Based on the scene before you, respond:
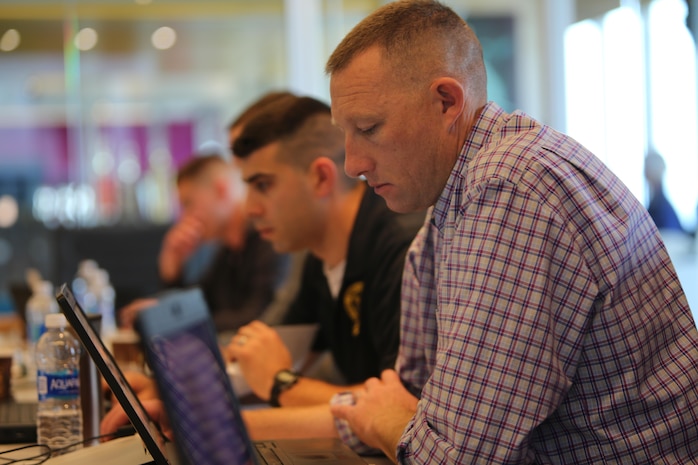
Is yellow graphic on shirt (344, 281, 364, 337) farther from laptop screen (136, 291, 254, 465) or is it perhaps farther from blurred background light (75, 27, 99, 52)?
blurred background light (75, 27, 99, 52)

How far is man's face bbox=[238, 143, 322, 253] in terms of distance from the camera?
2.22 meters

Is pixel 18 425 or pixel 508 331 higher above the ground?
pixel 508 331

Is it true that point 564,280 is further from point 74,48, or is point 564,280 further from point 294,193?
point 74,48

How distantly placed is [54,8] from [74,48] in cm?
28

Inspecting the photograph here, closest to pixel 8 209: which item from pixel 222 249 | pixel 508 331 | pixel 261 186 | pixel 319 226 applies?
pixel 222 249

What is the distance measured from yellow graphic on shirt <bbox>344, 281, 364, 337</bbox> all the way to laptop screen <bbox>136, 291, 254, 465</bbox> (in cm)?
118

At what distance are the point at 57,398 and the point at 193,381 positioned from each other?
3.00 ft

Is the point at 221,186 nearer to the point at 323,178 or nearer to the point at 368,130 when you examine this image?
the point at 323,178

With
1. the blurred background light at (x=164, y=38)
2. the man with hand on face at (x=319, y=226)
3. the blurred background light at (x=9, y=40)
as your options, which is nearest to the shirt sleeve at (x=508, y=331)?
the man with hand on face at (x=319, y=226)

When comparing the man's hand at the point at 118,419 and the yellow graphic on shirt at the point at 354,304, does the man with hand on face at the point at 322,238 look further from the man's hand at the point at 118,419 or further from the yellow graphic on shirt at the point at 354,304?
the man's hand at the point at 118,419

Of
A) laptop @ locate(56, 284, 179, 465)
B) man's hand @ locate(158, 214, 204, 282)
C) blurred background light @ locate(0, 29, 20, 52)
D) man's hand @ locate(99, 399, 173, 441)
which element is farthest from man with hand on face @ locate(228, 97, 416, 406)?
blurred background light @ locate(0, 29, 20, 52)

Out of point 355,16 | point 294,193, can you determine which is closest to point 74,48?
point 355,16

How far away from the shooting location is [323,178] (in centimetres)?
223

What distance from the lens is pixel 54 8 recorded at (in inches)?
234
